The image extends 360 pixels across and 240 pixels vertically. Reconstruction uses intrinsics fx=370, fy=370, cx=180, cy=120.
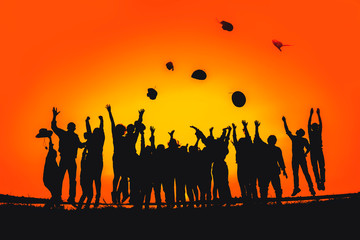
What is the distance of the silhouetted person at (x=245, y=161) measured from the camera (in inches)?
391

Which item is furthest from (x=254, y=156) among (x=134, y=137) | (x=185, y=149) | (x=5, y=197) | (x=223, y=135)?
(x=5, y=197)

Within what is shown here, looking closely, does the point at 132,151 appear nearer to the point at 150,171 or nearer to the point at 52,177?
the point at 150,171

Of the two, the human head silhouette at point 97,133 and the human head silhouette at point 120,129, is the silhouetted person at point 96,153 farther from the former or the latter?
the human head silhouette at point 120,129

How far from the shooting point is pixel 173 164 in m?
10.1

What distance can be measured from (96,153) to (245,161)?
393cm

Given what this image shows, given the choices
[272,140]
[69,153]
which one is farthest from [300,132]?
[69,153]

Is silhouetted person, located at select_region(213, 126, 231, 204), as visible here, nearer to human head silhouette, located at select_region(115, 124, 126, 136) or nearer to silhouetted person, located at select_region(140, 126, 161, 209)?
silhouetted person, located at select_region(140, 126, 161, 209)

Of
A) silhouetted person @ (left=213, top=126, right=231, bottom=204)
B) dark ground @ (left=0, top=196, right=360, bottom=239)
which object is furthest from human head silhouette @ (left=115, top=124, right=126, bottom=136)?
dark ground @ (left=0, top=196, right=360, bottom=239)

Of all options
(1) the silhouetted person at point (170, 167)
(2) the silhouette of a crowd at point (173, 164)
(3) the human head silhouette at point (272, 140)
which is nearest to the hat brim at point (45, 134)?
(2) the silhouette of a crowd at point (173, 164)

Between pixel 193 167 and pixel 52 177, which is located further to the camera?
pixel 193 167

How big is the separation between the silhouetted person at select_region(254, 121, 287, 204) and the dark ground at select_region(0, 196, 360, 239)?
4017 millimetres

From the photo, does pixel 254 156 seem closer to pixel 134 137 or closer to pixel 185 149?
pixel 185 149

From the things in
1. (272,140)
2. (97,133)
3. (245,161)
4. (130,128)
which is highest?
(130,128)

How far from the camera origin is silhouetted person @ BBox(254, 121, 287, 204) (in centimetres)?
1002
